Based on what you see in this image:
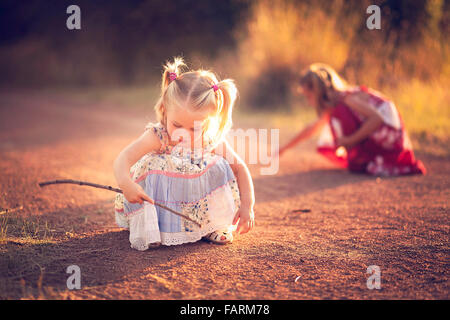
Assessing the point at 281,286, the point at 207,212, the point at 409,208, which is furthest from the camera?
the point at 409,208

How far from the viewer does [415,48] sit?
7168mm

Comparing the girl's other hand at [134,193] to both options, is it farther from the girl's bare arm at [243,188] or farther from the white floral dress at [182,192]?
the girl's bare arm at [243,188]

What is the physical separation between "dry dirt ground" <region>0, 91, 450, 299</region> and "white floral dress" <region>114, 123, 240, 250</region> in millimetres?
100

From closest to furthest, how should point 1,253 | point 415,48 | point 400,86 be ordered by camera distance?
point 1,253, point 400,86, point 415,48

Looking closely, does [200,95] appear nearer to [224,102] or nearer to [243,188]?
[224,102]

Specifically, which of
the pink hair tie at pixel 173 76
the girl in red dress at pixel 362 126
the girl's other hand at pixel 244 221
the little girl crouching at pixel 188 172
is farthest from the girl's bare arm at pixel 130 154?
the girl in red dress at pixel 362 126

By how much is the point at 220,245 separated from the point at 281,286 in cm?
52

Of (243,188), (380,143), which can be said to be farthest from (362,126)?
(243,188)

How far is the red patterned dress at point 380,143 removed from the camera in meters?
3.86
